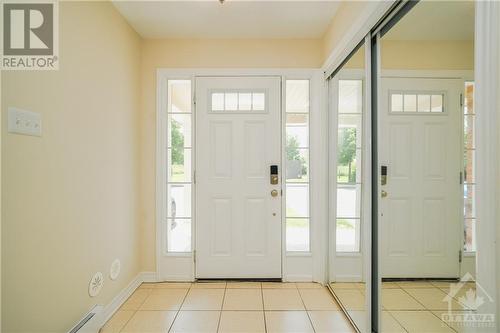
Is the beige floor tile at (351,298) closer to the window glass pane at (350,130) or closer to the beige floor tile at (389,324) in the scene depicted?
the beige floor tile at (389,324)

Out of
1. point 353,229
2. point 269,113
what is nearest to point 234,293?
point 353,229

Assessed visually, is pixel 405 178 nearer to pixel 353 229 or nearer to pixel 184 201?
pixel 353 229

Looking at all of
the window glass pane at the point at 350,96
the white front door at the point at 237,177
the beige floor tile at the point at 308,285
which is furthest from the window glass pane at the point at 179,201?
the window glass pane at the point at 350,96

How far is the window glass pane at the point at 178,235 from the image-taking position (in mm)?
2855

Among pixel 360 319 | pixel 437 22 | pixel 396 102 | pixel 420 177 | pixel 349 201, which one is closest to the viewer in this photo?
pixel 437 22

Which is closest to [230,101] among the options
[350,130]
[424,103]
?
[350,130]

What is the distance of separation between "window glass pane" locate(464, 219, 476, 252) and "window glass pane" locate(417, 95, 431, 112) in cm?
55

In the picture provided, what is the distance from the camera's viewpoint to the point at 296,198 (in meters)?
2.85

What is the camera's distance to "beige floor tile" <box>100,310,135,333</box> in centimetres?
201

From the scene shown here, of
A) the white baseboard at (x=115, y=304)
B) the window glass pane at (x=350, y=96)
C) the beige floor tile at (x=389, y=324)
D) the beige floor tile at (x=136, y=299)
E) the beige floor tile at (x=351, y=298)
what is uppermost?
the window glass pane at (x=350, y=96)

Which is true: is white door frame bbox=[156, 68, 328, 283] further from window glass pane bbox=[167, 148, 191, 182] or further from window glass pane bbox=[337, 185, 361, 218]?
window glass pane bbox=[337, 185, 361, 218]

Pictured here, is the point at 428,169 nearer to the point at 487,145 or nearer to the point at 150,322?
the point at 487,145

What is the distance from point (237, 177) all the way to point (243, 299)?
1.19m

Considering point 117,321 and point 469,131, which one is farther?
point 117,321
